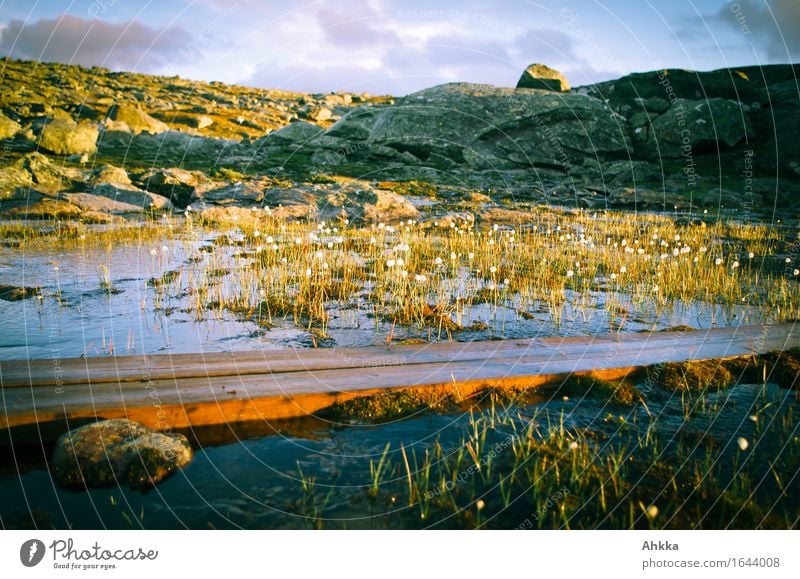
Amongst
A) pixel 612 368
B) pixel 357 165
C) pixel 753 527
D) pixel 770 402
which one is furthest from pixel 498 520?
pixel 357 165

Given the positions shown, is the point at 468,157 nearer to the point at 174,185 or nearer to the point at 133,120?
the point at 174,185

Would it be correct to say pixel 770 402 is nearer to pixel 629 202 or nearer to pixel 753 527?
pixel 753 527

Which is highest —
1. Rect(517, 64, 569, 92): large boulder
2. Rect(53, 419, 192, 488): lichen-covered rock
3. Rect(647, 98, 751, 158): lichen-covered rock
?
Rect(517, 64, 569, 92): large boulder

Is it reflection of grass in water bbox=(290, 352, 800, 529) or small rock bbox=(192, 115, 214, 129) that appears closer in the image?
reflection of grass in water bbox=(290, 352, 800, 529)

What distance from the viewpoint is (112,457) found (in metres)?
3.68

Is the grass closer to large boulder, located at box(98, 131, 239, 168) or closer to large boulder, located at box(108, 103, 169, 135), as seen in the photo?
large boulder, located at box(98, 131, 239, 168)

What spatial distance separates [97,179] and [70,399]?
21.0 m

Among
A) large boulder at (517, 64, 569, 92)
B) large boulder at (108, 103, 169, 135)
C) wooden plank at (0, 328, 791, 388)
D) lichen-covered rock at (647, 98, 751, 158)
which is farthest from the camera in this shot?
large boulder at (108, 103, 169, 135)

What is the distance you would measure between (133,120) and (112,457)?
4697cm

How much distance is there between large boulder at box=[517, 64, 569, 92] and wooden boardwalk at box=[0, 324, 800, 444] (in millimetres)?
36198

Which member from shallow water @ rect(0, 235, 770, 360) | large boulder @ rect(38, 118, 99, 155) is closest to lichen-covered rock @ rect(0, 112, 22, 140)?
large boulder @ rect(38, 118, 99, 155)

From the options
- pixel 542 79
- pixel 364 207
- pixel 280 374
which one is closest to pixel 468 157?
pixel 364 207

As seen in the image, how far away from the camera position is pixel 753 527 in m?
3.44

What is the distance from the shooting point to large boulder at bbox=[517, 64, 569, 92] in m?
38.4
